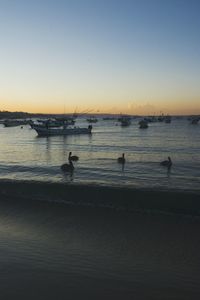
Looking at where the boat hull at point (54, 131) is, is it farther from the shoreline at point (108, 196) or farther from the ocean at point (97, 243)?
the shoreline at point (108, 196)

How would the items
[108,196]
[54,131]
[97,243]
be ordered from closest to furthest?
1. [97,243]
2. [108,196]
3. [54,131]

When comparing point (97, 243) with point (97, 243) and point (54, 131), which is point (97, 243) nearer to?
point (97, 243)

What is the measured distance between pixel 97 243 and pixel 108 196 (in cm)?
413

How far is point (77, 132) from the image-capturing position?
92250 millimetres

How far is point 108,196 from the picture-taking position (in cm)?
1570

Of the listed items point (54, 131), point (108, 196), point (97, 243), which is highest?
point (108, 196)

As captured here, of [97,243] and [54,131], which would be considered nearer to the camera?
[97,243]

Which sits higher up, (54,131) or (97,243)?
(97,243)

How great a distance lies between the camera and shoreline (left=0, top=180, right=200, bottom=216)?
47.7ft

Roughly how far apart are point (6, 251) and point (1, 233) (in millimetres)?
1725

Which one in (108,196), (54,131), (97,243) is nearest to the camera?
(97,243)

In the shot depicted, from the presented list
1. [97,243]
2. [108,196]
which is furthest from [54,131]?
[97,243]

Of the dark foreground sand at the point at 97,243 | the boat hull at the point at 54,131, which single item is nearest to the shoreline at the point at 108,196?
the dark foreground sand at the point at 97,243

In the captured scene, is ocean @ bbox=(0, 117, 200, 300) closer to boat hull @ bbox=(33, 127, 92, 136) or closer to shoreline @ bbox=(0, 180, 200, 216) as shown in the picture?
shoreline @ bbox=(0, 180, 200, 216)
